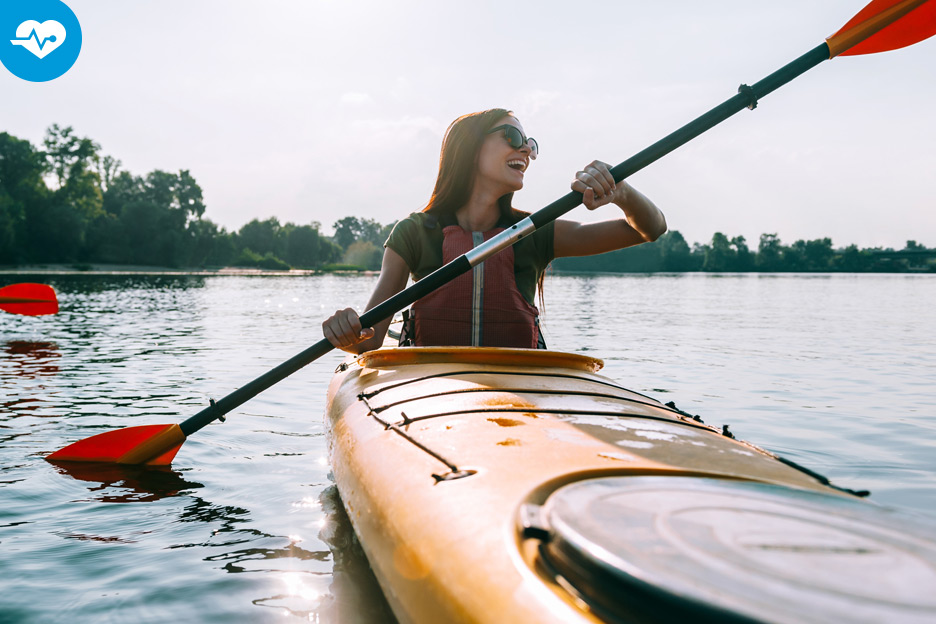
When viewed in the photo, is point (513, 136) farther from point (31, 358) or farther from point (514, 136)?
point (31, 358)

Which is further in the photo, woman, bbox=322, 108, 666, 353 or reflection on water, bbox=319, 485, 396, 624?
woman, bbox=322, 108, 666, 353

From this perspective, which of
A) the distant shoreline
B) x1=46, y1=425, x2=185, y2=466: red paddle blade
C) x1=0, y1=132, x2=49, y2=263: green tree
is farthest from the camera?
x1=0, y1=132, x2=49, y2=263: green tree

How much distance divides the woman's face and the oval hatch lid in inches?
102

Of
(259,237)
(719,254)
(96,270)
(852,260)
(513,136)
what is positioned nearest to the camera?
(513,136)

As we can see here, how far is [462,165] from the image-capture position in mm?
3971

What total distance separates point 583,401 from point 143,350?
9298 millimetres

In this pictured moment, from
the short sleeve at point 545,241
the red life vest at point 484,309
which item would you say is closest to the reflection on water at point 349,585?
the red life vest at point 484,309

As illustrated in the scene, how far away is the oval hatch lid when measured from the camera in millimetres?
1034

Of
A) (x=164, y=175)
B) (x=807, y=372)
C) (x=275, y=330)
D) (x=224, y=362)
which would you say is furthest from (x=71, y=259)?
(x=807, y=372)

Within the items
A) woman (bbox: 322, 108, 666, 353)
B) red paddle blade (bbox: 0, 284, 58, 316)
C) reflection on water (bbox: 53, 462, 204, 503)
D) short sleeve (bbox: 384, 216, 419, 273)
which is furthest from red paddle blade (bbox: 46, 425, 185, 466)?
red paddle blade (bbox: 0, 284, 58, 316)

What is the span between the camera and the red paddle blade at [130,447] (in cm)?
425

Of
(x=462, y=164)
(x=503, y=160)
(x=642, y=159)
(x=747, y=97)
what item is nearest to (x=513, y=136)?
(x=503, y=160)

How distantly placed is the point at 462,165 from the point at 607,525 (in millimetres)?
2957

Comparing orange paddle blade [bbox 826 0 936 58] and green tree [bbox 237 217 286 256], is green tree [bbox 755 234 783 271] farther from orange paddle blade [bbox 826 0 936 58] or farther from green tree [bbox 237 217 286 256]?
orange paddle blade [bbox 826 0 936 58]
